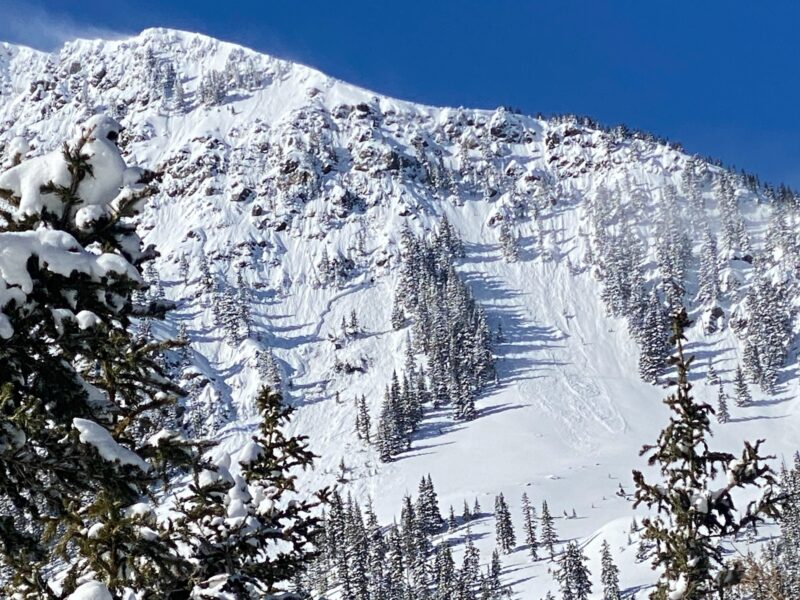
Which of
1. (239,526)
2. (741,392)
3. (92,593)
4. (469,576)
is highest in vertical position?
(92,593)

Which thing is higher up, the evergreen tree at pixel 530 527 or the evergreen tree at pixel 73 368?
the evergreen tree at pixel 73 368

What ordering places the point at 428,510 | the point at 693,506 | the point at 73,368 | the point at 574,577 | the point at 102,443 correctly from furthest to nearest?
the point at 428,510 → the point at 574,577 → the point at 693,506 → the point at 73,368 → the point at 102,443

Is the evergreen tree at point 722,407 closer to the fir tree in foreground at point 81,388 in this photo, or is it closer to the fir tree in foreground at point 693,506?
the fir tree in foreground at point 693,506

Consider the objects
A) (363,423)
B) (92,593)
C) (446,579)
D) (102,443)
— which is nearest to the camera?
(92,593)

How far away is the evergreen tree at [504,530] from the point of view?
112m

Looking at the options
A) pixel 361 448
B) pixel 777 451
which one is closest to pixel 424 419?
pixel 361 448

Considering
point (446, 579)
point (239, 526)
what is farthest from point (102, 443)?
point (446, 579)

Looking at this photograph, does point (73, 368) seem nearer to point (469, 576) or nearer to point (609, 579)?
point (469, 576)

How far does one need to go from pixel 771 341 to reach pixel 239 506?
20363cm

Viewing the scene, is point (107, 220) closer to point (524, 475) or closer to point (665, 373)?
point (524, 475)

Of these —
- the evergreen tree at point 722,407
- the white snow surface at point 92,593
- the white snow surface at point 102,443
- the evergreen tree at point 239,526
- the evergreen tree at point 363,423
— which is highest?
the white snow surface at point 102,443

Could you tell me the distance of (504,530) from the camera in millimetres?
112438

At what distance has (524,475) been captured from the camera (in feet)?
452

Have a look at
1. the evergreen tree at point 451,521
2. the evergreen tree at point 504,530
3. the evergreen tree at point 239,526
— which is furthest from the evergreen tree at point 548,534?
the evergreen tree at point 239,526
